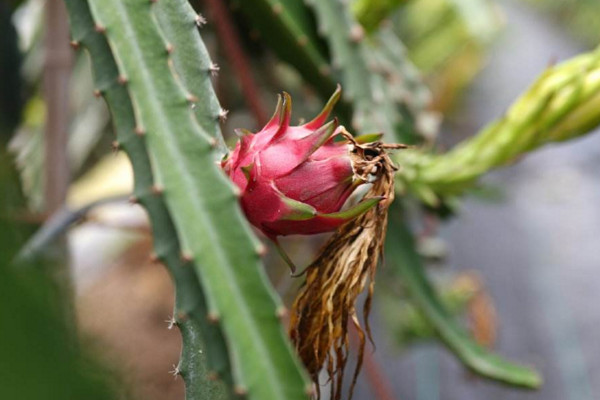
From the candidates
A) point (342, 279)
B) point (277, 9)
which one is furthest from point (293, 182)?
point (277, 9)

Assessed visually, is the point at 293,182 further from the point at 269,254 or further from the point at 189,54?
the point at 269,254

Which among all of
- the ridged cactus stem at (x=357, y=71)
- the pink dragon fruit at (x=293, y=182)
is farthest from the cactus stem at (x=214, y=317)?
the ridged cactus stem at (x=357, y=71)

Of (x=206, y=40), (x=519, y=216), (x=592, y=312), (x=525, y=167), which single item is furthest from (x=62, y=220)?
(x=525, y=167)

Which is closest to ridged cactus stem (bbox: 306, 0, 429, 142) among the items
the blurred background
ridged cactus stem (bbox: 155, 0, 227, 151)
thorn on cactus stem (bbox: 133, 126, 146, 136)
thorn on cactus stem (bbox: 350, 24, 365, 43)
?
thorn on cactus stem (bbox: 350, 24, 365, 43)

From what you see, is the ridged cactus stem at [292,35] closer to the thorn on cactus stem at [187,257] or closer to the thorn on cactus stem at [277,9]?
the thorn on cactus stem at [277,9]

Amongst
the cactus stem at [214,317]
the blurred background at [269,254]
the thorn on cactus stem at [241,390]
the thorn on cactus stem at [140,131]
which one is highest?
the thorn on cactus stem at [140,131]

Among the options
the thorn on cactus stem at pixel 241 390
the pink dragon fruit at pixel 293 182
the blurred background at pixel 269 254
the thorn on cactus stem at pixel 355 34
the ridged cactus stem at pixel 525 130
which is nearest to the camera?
the blurred background at pixel 269 254

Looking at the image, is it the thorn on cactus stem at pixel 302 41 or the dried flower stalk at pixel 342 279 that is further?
the thorn on cactus stem at pixel 302 41

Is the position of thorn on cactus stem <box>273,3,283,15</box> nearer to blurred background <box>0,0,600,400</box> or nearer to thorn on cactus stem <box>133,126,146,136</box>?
blurred background <box>0,0,600,400</box>
